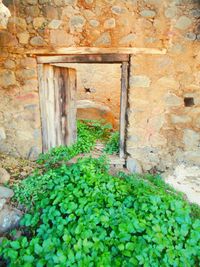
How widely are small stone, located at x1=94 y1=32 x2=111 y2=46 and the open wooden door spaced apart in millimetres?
940

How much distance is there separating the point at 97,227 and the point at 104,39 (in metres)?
2.60

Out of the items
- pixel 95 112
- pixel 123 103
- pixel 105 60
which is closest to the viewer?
pixel 105 60

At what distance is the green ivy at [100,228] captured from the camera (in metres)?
2.00

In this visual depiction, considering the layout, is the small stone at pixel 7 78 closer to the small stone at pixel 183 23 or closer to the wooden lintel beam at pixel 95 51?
the wooden lintel beam at pixel 95 51

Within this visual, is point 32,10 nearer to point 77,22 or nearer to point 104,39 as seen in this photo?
point 77,22

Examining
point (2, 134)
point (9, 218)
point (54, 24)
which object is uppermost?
point (54, 24)

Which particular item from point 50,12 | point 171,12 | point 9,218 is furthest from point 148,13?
point 9,218

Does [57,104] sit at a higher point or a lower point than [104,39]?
lower

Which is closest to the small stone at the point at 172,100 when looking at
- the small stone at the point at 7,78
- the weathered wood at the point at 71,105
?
the weathered wood at the point at 71,105

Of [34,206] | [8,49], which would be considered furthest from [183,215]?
[8,49]

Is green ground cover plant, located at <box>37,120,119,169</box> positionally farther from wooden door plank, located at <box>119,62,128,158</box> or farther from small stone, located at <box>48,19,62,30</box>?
small stone, located at <box>48,19,62,30</box>

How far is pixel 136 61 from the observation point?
3.38 metres

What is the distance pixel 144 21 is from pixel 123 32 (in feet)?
1.11

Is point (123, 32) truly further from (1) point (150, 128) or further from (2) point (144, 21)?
(1) point (150, 128)
